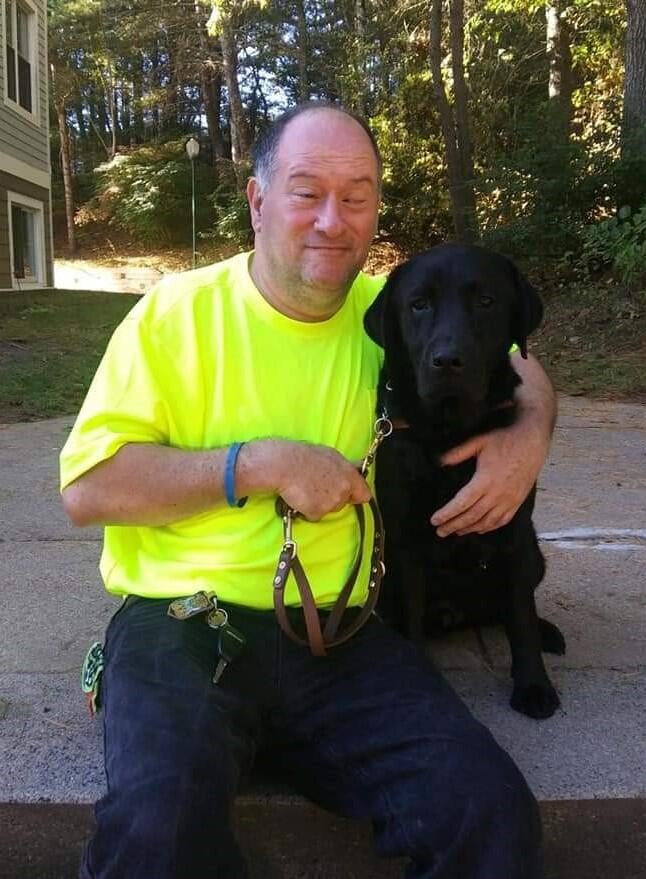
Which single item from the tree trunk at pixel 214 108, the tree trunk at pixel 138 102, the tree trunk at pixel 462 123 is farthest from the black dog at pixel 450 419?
the tree trunk at pixel 138 102

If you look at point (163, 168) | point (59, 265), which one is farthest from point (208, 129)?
point (59, 265)

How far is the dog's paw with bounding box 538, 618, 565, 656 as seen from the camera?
7.52 ft

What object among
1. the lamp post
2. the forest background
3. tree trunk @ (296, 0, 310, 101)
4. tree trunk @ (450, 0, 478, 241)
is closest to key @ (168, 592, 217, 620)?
the forest background

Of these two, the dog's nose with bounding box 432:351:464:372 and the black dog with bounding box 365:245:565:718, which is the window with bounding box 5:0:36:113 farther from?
the dog's nose with bounding box 432:351:464:372

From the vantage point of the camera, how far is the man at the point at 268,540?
1386 mm

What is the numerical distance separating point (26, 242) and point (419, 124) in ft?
29.9

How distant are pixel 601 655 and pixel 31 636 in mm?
1574

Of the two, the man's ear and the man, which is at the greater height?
the man's ear

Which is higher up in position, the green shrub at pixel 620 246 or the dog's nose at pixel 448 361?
the green shrub at pixel 620 246

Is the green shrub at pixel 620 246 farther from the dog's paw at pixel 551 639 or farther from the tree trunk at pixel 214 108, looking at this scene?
the tree trunk at pixel 214 108

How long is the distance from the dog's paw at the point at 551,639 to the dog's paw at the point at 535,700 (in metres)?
0.27

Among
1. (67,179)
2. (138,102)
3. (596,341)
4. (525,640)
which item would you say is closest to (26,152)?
(596,341)

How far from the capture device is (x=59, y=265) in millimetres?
23500

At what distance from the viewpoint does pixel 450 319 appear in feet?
6.66
